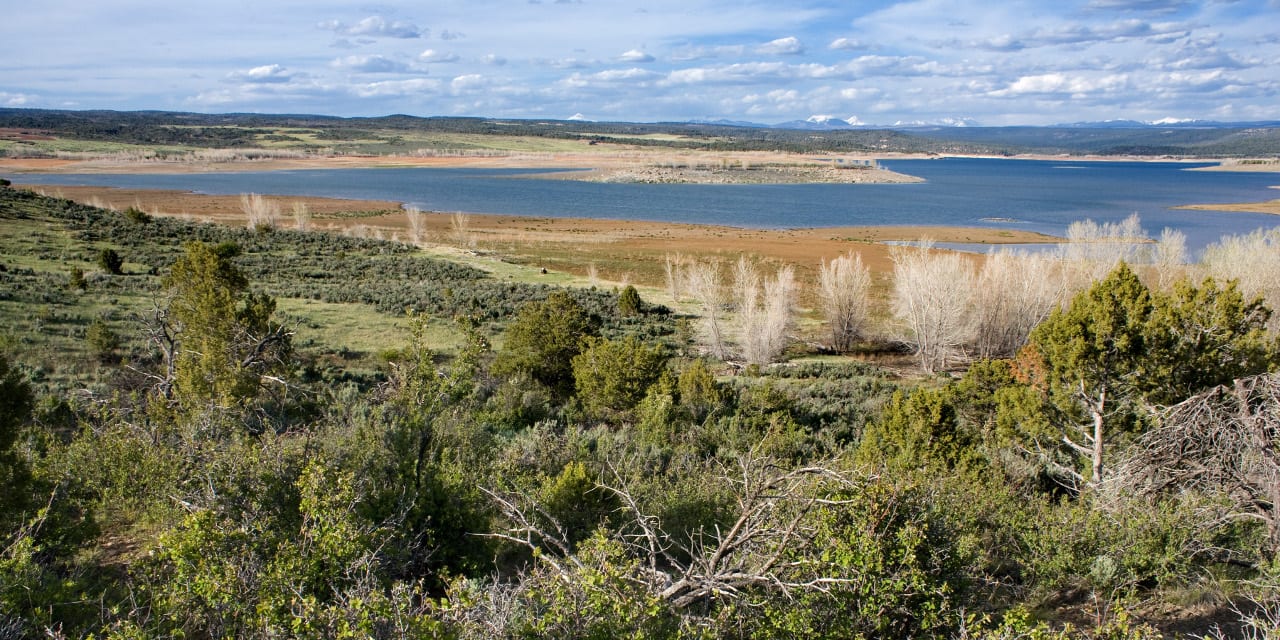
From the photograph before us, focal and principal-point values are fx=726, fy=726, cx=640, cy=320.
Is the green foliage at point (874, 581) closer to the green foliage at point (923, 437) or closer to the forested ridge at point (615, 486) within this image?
the forested ridge at point (615, 486)

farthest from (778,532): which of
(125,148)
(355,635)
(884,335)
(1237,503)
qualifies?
(125,148)

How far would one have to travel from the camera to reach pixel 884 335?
34.9 meters

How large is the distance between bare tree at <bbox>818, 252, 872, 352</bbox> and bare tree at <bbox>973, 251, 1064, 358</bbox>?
4884 millimetres

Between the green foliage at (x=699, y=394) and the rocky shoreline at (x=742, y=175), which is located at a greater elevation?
the rocky shoreline at (x=742, y=175)

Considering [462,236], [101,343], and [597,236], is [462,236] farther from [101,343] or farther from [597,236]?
[101,343]

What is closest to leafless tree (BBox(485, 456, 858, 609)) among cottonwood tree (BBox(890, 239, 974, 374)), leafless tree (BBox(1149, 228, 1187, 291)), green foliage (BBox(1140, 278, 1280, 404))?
green foliage (BBox(1140, 278, 1280, 404))

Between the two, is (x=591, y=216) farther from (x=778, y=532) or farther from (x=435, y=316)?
(x=778, y=532)

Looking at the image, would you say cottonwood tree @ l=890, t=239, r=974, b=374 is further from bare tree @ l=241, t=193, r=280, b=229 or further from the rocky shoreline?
the rocky shoreline

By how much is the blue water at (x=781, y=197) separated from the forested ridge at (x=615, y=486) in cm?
6227

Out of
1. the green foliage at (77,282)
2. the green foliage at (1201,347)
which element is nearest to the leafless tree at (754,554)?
the green foliage at (1201,347)

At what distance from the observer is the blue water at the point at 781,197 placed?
282 feet

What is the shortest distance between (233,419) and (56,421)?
17.0 feet

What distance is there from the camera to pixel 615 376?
1875 cm

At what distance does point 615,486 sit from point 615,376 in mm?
7947
